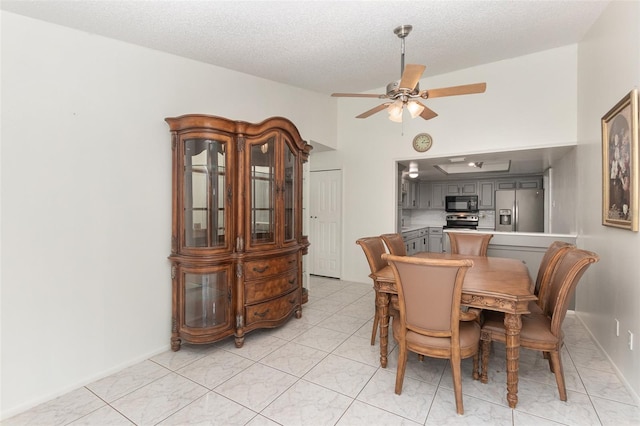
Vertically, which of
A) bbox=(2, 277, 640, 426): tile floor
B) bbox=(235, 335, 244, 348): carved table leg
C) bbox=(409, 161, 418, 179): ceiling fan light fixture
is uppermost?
bbox=(409, 161, 418, 179): ceiling fan light fixture

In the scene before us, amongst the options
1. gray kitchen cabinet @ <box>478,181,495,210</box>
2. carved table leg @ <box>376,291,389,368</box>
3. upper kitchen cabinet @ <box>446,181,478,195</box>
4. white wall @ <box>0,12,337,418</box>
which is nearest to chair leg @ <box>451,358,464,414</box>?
carved table leg @ <box>376,291,389,368</box>

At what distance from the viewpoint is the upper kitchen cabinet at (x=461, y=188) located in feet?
22.0

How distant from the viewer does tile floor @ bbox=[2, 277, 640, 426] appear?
1.75 metres

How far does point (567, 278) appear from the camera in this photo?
1760 millimetres

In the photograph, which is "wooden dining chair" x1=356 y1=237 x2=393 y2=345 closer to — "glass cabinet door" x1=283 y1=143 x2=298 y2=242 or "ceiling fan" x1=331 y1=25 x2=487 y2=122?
"glass cabinet door" x1=283 y1=143 x2=298 y2=242

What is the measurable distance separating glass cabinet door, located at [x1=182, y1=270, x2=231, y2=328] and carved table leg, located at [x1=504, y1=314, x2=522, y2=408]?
2.12 meters

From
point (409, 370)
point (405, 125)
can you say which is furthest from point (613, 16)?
point (409, 370)

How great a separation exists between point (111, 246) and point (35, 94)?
1.14m

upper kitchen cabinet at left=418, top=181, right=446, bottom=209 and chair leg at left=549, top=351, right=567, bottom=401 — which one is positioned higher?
upper kitchen cabinet at left=418, top=181, right=446, bottom=209

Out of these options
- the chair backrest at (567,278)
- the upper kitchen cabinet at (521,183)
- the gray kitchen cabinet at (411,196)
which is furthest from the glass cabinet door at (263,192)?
the upper kitchen cabinet at (521,183)

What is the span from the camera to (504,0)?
2250 mm

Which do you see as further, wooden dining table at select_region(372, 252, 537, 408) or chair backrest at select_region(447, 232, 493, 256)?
chair backrest at select_region(447, 232, 493, 256)

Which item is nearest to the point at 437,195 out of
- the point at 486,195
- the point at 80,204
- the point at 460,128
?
the point at 486,195

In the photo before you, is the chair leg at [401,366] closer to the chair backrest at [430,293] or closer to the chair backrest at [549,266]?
the chair backrest at [430,293]
